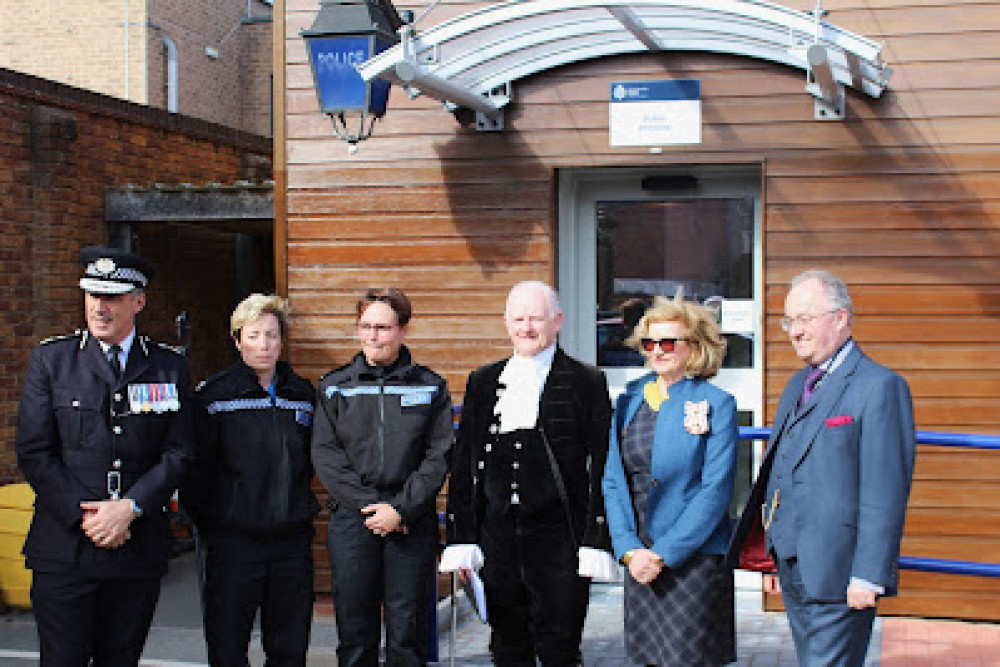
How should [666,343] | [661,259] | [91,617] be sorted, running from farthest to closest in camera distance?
1. [661,259]
2. [91,617]
3. [666,343]

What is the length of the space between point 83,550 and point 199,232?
6.13m

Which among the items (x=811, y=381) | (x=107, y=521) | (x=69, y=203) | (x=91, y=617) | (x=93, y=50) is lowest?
(x=91, y=617)

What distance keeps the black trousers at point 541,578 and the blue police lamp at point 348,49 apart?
91.6 inches

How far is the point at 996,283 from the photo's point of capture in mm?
5727

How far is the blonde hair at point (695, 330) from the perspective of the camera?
3.97m

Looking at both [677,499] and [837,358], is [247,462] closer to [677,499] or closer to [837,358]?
[677,499]

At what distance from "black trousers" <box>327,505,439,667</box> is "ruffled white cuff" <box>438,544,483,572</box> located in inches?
6.3

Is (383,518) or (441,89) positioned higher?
(441,89)

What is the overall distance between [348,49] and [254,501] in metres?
2.30

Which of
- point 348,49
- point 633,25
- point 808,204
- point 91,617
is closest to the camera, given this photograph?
point 91,617

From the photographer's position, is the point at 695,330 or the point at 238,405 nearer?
the point at 695,330

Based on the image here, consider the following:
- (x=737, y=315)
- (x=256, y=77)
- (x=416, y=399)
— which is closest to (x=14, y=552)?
(x=416, y=399)

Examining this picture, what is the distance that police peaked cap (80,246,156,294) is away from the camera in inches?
162

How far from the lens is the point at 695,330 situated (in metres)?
3.98
